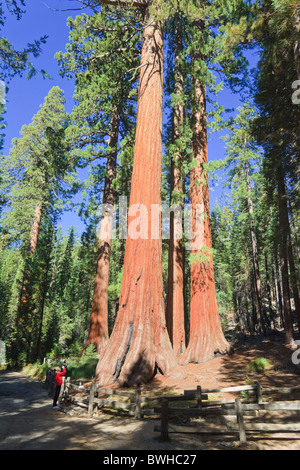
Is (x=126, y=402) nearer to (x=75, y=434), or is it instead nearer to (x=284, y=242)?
(x=75, y=434)

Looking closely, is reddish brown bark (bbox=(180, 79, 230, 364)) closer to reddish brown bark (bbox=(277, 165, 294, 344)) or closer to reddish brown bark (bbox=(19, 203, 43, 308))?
reddish brown bark (bbox=(277, 165, 294, 344))

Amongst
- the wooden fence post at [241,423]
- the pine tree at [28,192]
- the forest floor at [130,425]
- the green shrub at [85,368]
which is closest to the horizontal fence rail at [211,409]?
the wooden fence post at [241,423]

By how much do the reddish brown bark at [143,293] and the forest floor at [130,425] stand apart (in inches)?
28.6

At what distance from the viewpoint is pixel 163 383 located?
746 centimetres

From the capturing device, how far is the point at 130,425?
5.48 meters

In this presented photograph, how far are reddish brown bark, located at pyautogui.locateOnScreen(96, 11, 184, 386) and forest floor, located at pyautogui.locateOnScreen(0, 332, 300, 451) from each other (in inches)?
28.6

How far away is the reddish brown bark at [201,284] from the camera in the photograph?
10305mm

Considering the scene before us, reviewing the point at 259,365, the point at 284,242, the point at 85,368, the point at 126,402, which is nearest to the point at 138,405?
the point at 126,402

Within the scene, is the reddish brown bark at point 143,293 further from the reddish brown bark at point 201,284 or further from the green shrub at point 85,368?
the green shrub at point 85,368

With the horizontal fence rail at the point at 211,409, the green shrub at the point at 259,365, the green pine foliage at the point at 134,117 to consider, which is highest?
the green pine foliage at the point at 134,117

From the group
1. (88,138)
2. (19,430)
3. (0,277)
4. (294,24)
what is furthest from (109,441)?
(0,277)

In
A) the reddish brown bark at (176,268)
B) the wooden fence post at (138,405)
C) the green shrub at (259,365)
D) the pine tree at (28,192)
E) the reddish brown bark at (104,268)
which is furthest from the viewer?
the pine tree at (28,192)
